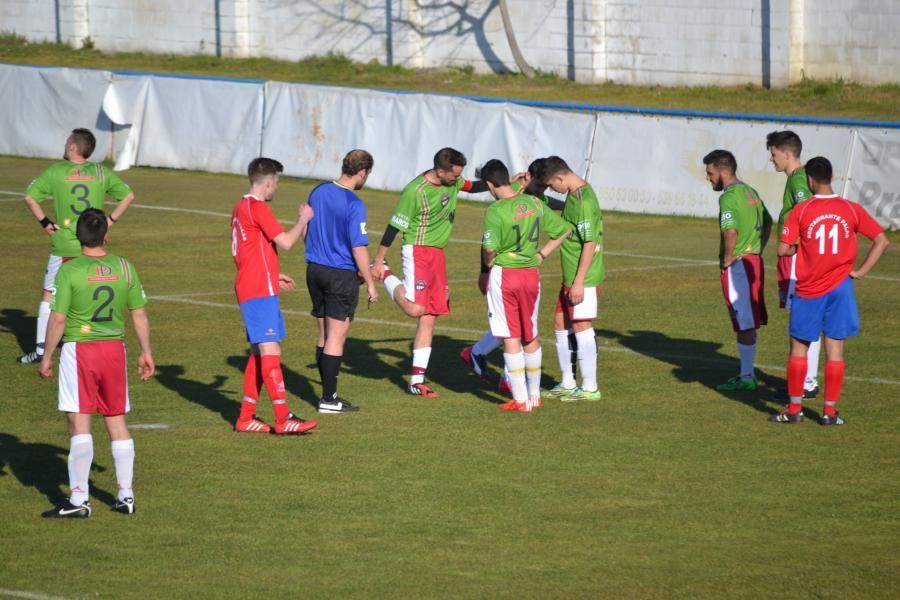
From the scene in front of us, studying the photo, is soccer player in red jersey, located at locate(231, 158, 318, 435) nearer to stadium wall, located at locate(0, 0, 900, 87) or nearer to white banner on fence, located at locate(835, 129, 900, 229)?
white banner on fence, located at locate(835, 129, 900, 229)

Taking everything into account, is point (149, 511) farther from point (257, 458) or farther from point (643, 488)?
point (643, 488)

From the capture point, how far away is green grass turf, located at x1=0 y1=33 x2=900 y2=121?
115 feet

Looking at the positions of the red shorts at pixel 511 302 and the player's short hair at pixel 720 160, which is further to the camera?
the player's short hair at pixel 720 160

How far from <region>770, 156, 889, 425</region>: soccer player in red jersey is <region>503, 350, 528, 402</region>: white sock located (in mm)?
2232

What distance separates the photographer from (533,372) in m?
12.9

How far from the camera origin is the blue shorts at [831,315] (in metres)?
12.1

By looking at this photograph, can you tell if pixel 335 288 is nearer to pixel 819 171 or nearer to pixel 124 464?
pixel 124 464

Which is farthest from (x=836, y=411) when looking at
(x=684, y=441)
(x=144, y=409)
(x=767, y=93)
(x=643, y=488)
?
(x=767, y=93)

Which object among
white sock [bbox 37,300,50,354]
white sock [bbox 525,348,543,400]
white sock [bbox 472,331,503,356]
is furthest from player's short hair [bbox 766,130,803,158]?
white sock [bbox 37,300,50,354]

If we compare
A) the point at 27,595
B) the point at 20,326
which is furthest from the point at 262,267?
the point at 20,326

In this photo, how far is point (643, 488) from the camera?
34.4 ft

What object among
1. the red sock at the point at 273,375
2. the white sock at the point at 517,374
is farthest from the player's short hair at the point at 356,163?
the white sock at the point at 517,374

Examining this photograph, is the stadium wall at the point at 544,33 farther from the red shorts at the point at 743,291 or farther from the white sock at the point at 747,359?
the white sock at the point at 747,359

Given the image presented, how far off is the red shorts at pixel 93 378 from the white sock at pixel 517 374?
4.00 metres
